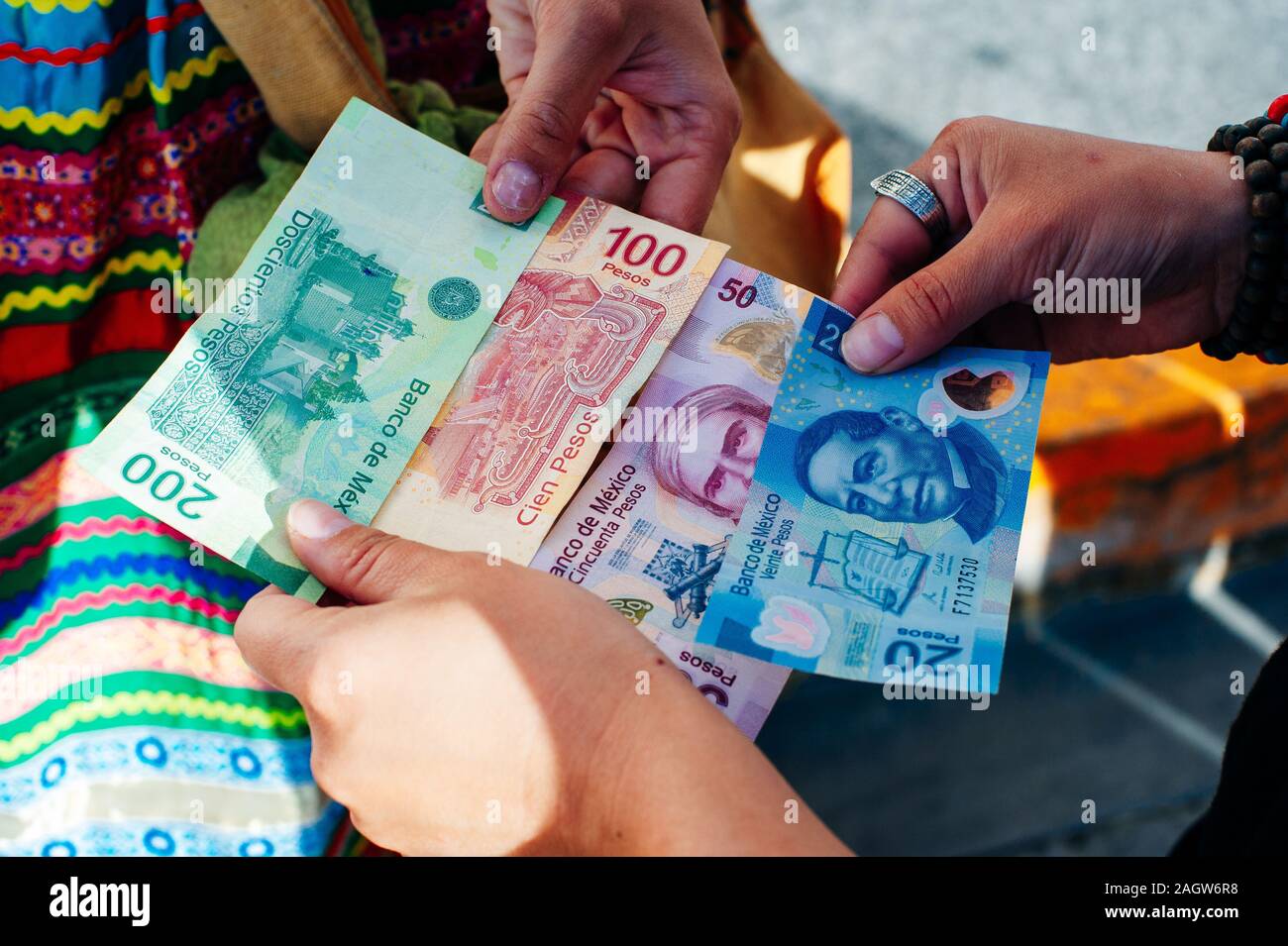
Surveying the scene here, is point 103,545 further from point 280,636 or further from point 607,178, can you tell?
point 607,178

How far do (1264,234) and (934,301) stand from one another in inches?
16.8

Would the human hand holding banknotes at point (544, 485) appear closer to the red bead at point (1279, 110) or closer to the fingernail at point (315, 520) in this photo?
the fingernail at point (315, 520)

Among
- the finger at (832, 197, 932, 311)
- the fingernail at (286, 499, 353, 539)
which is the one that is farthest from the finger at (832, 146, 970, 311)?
the fingernail at (286, 499, 353, 539)

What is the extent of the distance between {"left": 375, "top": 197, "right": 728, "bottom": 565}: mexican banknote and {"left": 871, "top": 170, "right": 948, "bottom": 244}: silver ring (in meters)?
0.25

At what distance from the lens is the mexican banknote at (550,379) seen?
1.28m

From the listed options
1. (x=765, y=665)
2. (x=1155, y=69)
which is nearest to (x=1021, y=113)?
(x=1155, y=69)

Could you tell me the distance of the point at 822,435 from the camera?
1333 millimetres

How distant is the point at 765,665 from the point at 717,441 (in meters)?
0.30

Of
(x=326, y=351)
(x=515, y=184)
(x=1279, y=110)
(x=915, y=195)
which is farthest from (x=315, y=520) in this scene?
(x=1279, y=110)

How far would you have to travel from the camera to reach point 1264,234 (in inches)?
50.9

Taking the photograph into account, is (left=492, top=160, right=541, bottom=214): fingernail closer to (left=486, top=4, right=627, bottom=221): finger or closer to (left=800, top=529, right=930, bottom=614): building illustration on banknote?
(left=486, top=4, right=627, bottom=221): finger
